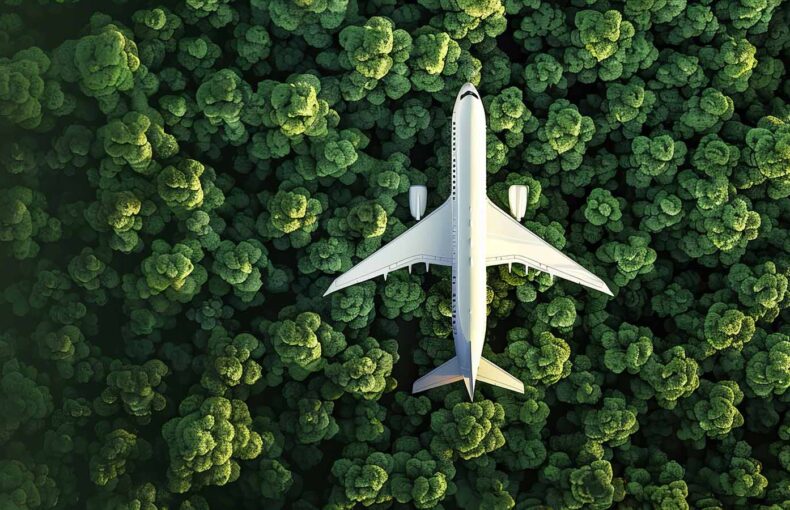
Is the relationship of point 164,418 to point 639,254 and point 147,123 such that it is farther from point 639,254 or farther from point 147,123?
point 639,254

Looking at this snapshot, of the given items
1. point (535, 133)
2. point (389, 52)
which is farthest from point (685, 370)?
point (389, 52)

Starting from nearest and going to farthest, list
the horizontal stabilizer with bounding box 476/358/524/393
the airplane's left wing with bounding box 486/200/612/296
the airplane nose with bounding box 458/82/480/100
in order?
the airplane nose with bounding box 458/82/480/100 → the horizontal stabilizer with bounding box 476/358/524/393 → the airplane's left wing with bounding box 486/200/612/296

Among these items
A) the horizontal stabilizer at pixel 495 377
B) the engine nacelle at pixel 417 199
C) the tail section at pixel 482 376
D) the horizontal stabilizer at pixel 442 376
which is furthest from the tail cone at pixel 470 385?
the engine nacelle at pixel 417 199

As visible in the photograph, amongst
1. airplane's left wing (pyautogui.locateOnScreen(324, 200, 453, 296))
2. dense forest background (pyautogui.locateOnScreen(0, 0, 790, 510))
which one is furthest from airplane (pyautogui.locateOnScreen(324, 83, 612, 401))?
dense forest background (pyautogui.locateOnScreen(0, 0, 790, 510))

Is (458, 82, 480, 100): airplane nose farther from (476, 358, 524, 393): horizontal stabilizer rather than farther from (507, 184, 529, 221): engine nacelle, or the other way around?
(476, 358, 524, 393): horizontal stabilizer

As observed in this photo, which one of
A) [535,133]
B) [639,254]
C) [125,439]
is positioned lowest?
[125,439]

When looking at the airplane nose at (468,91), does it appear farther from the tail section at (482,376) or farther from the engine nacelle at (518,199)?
the tail section at (482,376)
